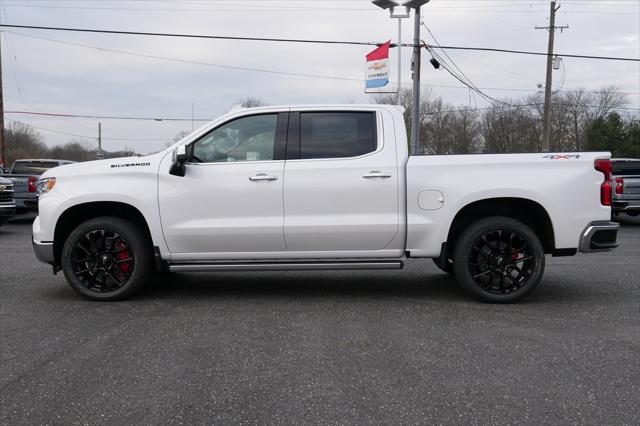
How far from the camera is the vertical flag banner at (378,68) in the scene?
19.1 metres

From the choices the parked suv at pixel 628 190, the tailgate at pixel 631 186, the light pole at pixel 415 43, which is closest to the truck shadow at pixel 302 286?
the parked suv at pixel 628 190

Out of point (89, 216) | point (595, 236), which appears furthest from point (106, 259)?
point (595, 236)

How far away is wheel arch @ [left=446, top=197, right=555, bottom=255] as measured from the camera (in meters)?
5.65

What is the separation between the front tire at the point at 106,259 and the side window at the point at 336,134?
1908mm

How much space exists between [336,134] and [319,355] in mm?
2458

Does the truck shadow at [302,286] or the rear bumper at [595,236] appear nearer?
the rear bumper at [595,236]

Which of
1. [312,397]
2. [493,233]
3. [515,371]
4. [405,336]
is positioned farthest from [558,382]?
[493,233]

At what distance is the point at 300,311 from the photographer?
17.8ft

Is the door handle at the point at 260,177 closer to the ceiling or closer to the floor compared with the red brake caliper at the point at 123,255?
closer to the ceiling

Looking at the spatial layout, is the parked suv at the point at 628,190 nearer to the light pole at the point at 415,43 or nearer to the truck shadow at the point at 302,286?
the light pole at the point at 415,43

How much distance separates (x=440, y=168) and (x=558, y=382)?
8.13ft

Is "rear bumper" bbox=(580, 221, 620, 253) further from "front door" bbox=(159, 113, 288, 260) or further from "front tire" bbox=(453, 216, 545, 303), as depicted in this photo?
"front door" bbox=(159, 113, 288, 260)

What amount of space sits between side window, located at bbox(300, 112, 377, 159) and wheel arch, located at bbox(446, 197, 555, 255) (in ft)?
3.85

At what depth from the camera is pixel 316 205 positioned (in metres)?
5.55
